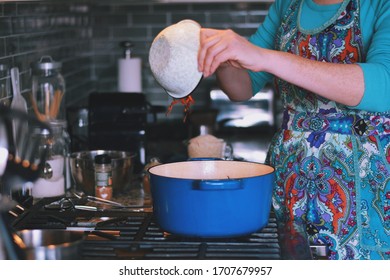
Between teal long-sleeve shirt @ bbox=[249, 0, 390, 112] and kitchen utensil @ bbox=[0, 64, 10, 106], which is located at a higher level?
teal long-sleeve shirt @ bbox=[249, 0, 390, 112]

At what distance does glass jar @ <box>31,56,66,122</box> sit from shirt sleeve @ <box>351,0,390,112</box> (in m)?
1.22

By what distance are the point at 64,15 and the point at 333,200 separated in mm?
1930

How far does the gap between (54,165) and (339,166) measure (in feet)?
3.15

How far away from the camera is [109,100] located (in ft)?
9.14

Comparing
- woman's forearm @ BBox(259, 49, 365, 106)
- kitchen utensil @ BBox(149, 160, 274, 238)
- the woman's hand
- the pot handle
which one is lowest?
kitchen utensil @ BBox(149, 160, 274, 238)

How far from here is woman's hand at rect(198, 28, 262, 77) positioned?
1630 mm

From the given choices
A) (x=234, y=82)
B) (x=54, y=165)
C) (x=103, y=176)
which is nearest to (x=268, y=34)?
(x=234, y=82)

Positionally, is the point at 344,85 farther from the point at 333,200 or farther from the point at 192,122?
the point at 192,122

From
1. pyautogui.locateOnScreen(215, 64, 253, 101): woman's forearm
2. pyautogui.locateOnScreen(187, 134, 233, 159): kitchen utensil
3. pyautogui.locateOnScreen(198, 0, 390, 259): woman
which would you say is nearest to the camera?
pyautogui.locateOnScreen(198, 0, 390, 259): woman

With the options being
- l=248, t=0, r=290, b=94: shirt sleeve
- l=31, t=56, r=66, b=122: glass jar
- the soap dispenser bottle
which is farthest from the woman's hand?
the soap dispenser bottle

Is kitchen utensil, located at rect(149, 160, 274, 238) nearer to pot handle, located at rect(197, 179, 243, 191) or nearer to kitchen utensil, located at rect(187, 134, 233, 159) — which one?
pot handle, located at rect(197, 179, 243, 191)

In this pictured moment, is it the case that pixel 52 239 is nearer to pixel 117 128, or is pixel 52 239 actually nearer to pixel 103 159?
pixel 103 159
